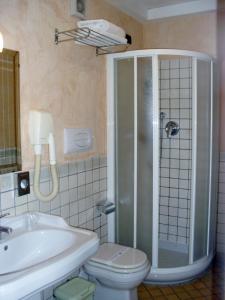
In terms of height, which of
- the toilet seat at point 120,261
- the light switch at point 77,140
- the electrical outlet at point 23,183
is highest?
the light switch at point 77,140

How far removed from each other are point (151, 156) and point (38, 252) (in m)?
1.22

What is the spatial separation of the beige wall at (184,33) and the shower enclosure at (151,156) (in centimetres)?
28

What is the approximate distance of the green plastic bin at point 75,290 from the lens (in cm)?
192

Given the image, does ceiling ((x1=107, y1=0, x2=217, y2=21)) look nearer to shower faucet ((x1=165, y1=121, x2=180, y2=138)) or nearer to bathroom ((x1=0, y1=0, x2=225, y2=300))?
bathroom ((x1=0, y1=0, x2=225, y2=300))

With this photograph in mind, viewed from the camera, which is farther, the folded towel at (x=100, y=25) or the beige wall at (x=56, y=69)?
the folded towel at (x=100, y=25)

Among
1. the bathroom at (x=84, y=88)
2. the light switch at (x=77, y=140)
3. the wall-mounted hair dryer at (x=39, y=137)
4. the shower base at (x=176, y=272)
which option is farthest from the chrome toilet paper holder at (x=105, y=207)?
the wall-mounted hair dryer at (x=39, y=137)

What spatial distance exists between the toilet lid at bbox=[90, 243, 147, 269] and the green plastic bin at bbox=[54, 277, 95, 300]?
0.17 metres

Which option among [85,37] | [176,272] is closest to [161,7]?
[85,37]

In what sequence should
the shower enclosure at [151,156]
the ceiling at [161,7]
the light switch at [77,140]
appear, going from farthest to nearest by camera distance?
the ceiling at [161,7], the shower enclosure at [151,156], the light switch at [77,140]

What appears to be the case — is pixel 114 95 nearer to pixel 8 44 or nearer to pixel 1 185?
pixel 8 44

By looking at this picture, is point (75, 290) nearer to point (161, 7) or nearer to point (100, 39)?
point (100, 39)

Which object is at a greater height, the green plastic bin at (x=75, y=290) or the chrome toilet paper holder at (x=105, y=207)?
the chrome toilet paper holder at (x=105, y=207)

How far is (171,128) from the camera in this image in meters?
3.04

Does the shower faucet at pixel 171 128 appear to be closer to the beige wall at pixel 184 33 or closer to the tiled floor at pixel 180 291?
the beige wall at pixel 184 33
